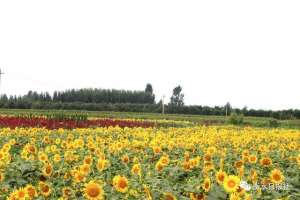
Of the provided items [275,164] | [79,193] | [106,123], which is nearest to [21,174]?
[79,193]

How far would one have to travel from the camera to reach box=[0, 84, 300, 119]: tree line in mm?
64688

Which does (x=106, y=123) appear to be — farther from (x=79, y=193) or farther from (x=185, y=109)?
(x=185, y=109)

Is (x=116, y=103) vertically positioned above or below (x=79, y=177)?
above

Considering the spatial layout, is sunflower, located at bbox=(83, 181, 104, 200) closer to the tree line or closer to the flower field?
the flower field

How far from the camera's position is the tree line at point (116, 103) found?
212ft

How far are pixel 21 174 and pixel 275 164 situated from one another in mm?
3285

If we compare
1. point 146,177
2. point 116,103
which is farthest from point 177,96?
point 146,177

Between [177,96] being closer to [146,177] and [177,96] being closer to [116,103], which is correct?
[116,103]

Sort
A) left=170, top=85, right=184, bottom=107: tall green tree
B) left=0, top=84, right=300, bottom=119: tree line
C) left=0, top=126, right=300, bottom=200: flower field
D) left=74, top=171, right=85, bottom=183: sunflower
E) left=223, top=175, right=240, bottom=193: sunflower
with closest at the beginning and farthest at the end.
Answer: left=223, top=175, right=240, bottom=193: sunflower, left=0, top=126, right=300, bottom=200: flower field, left=74, top=171, right=85, bottom=183: sunflower, left=0, top=84, right=300, bottom=119: tree line, left=170, top=85, right=184, bottom=107: tall green tree

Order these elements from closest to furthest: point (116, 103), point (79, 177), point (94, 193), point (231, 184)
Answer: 1. point (231, 184)
2. point (94, 193)
3. point (79, 177)
4. point (116, 103)

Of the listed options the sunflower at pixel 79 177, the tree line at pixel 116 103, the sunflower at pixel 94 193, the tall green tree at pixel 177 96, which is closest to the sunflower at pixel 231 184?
the sunflower at pixel 94 193

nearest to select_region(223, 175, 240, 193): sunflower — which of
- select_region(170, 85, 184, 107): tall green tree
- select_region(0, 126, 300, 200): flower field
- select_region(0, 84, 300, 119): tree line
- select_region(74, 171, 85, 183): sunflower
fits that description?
select_region(0, 126, 300, 200): flower field

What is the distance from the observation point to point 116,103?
7969cm

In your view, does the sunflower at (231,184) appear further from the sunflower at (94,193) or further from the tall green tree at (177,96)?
the tall green tree at (177,96)
